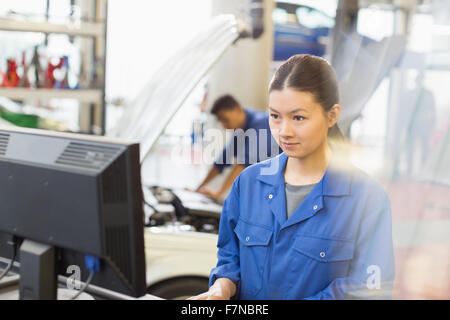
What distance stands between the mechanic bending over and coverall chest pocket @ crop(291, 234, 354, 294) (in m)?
0.22

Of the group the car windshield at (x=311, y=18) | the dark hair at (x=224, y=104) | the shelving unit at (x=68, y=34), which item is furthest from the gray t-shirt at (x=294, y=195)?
the car windshield at (x=311, y=18)

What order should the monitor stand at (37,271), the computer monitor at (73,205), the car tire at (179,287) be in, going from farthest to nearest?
the car tire at (179,287), the monitor stand at (37,271), the computer monitor at (73,205)

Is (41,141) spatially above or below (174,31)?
below

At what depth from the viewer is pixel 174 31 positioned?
357cm

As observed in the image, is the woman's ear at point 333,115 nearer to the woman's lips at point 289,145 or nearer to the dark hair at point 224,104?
the woman's lips at point 289,145

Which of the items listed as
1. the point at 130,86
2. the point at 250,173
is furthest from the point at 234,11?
the point at 130,86

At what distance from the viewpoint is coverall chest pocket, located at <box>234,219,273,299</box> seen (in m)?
1.14

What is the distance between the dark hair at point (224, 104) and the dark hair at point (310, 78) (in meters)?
1.32

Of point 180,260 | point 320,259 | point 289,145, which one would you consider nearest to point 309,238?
point 320,259

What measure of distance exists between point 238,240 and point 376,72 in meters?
0.87

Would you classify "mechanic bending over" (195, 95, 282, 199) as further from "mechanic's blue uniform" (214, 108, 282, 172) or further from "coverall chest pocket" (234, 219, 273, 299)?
"coverall chest pocket" (234, 219, 273, 299)

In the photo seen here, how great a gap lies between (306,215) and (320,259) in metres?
0.10

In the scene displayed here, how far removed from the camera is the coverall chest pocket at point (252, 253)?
1140mm
